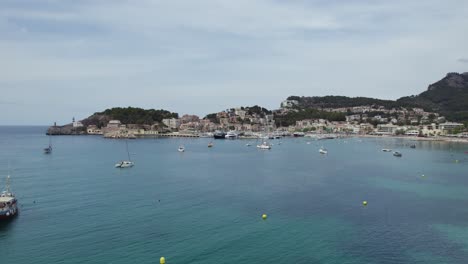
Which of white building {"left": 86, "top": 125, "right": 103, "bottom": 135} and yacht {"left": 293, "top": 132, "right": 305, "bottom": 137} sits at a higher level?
white building {"left": 86, "top": 125, "right": 103, "bottom": 135}

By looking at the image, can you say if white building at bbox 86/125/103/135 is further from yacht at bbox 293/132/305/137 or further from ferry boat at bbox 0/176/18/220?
ferry boat at bbox 0/176/18/220

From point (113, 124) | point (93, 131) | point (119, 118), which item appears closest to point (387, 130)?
point (119, 118)

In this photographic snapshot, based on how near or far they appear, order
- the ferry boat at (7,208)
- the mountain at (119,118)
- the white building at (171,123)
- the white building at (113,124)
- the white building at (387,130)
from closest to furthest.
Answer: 1. the ferry boat at (7,208)
2. the white building at (113,124)
3. the mountain at (119,118)
4. the white building at (387,130)
5. the white building at (171,123)

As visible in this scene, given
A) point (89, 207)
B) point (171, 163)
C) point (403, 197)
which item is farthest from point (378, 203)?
point (171, 163)

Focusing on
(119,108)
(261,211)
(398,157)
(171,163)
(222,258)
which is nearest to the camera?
(222,258)

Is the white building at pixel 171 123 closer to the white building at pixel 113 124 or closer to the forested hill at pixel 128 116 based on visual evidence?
the forested hill at pixel 128 116

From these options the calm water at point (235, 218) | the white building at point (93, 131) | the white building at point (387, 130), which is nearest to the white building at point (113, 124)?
the white building at point (93, 131)

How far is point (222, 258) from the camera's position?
22.4 m

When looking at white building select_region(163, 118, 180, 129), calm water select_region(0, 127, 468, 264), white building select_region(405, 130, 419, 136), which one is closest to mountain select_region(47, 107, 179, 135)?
white building select_region(163, 118, 180, 129)

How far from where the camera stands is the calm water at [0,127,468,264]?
2306 centimetres

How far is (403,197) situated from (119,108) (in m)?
165

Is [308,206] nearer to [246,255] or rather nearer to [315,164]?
[246,255]

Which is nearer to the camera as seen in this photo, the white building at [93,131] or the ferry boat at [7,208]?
the ferry boat at [7,208]

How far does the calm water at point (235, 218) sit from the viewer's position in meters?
23.1
